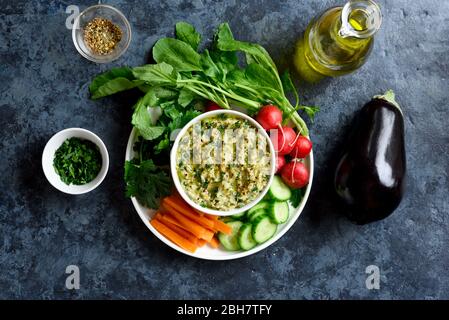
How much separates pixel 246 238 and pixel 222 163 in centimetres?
33

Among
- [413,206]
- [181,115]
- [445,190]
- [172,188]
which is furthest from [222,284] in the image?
[445,190]

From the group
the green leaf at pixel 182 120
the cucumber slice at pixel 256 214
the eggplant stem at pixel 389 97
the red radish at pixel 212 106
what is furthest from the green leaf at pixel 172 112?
the eggplant stem at pixel 389 97

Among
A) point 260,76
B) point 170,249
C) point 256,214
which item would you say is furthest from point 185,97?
point 170,249

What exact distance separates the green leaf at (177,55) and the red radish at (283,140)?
39 cm

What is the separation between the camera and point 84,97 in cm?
230

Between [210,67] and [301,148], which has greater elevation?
[210,67]

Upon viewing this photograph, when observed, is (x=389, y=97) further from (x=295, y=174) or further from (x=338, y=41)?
(x=295, y=174)

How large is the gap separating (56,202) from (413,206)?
4.91 feet

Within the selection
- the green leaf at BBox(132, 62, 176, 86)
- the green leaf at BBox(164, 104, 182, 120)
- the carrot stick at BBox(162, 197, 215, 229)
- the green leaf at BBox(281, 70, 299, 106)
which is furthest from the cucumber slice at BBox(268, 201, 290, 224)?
the green leaf at BBox(132, 62, 176, 86)

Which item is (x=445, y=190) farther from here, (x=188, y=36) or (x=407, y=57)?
(x=188, y=36)

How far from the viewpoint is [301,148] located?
2148 millimetres

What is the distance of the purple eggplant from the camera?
7.07 feet

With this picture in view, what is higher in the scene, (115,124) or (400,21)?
(400,21)

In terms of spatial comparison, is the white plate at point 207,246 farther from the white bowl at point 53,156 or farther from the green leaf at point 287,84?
the green leaf at point 287,84
